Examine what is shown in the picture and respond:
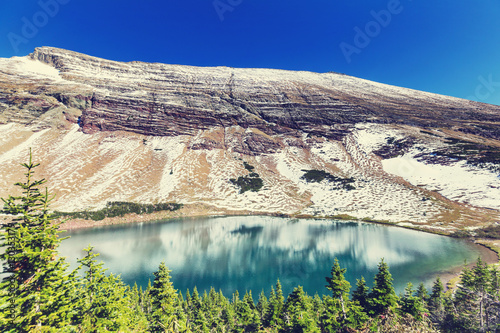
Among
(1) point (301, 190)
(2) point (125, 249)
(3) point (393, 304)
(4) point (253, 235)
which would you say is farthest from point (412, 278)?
(1) point (301, 190)

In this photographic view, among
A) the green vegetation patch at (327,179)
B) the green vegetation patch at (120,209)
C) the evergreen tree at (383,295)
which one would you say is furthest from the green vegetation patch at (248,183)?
the evergreen tree at (383,295)

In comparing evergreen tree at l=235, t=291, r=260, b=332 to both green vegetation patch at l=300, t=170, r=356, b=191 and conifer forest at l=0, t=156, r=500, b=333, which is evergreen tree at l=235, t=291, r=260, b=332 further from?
green vegetation patch at l=300, t=170, r=356, b=191

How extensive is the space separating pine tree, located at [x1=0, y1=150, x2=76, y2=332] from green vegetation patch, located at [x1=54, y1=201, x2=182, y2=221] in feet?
387

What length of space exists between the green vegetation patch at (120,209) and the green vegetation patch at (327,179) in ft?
304

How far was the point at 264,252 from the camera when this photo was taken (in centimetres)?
7094

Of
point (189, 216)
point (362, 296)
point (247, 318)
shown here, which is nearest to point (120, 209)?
point (189, 216)

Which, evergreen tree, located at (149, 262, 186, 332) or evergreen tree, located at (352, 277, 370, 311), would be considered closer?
evergreen tree, located at (149, 262, 186, 332)

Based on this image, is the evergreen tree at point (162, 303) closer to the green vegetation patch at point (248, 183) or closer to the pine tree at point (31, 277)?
the pine tree at point (31, 277)

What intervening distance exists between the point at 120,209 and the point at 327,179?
13103 centimetres

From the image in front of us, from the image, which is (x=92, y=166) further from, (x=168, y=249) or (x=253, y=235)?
(x=253, y=235)

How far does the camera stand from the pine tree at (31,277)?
759 centimetres

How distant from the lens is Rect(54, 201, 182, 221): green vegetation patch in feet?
345

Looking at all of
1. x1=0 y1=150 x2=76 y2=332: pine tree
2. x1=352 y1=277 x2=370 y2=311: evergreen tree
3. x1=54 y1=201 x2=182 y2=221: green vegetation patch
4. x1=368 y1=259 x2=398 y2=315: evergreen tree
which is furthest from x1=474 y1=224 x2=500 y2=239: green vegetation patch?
x1=54 y1=201 x2=182 y2=221: green vegetation patch

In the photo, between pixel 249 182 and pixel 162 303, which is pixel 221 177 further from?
pixel 162 303
